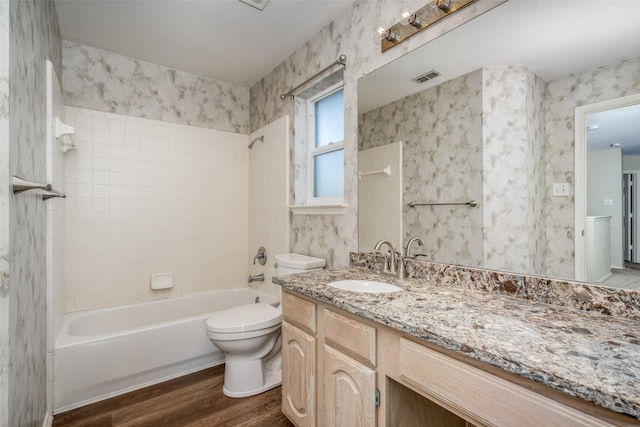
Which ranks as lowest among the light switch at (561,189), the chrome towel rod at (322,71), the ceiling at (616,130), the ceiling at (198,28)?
the light switch at (561,189)

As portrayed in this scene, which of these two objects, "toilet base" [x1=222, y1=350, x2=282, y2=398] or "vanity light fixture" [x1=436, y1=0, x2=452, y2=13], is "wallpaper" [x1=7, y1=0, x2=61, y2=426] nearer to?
"toilet base" [x1=222, y1=350, x2=282, y2=398]

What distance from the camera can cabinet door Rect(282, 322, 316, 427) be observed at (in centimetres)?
140

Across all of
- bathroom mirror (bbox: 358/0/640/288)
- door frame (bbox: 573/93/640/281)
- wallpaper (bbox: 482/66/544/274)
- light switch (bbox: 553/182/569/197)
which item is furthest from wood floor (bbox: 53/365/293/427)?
light switch (bbox: 553/182/569/197)

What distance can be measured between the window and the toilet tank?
1.43ft

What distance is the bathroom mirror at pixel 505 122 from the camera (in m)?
1.04

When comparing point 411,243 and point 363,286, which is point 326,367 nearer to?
point 363,286

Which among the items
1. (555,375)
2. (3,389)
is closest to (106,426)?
(3,389)

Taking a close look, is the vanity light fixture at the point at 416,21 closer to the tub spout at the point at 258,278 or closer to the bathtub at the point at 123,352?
the bathtub at the point at 123,352

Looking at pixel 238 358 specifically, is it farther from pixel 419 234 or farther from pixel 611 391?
pixel 611 391

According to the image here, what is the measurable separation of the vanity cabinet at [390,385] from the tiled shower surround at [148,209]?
169cm

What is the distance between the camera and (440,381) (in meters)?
0.87

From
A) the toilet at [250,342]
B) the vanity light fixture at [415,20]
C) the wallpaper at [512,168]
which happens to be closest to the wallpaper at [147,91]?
the toilet at [250,342]

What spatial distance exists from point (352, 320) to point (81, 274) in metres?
2.34

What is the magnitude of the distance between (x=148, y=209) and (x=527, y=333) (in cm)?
282
